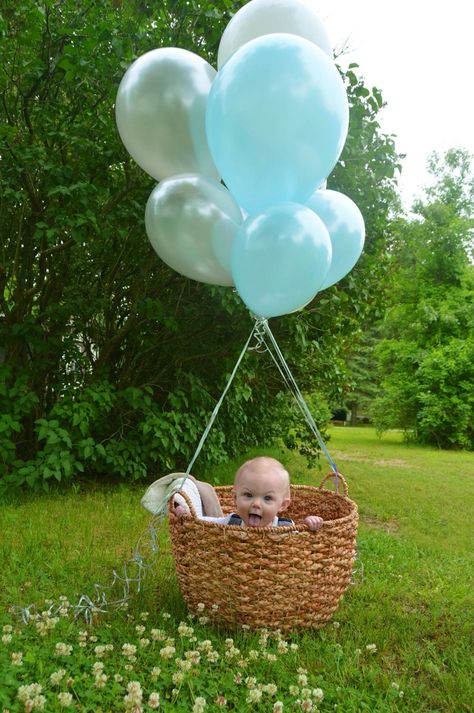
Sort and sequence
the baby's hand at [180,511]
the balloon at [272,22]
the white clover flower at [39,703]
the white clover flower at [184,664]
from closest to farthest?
the white clover flower at [39,703]
the white clover flower at [184,664]
the baby's hand at [180,511]
the balloon at [272,22]

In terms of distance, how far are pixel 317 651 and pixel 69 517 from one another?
7.27 feet

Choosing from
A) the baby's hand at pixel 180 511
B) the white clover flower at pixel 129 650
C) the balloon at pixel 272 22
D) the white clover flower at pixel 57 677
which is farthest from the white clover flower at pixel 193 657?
the balloon at pixel 272 22

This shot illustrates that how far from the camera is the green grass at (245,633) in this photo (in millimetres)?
1859

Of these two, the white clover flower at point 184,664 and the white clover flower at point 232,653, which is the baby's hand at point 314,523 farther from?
the white clover flower at point 184,664

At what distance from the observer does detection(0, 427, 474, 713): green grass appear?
1.86 meters

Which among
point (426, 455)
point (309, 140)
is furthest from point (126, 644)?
point (426, 455)

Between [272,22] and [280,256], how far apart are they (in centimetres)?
113

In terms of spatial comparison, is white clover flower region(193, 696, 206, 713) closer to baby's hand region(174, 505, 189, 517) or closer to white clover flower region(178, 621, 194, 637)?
white clover flower region(178, 621, 194, 637)

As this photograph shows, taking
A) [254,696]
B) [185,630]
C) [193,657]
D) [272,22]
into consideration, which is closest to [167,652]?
[193,657]

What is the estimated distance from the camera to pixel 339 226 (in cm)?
274

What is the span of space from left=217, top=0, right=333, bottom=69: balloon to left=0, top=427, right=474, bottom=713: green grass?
228 centimetres

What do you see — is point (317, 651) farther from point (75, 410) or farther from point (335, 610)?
point (75, 410)

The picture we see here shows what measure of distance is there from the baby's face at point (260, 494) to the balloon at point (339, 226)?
86 centimetres

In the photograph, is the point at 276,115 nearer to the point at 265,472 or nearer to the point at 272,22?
the point at 272,22
